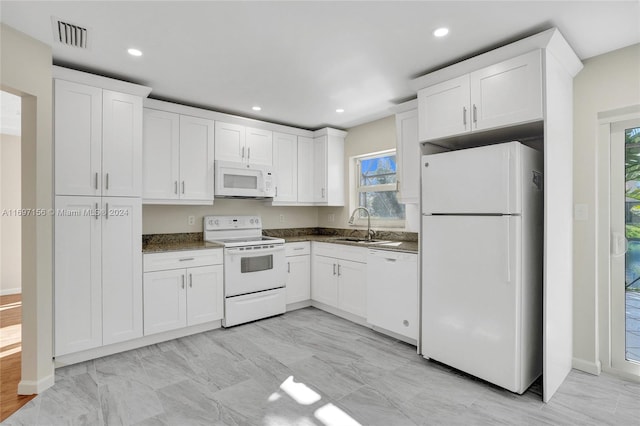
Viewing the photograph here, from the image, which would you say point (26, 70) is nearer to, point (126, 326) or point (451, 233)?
point (126, 326)

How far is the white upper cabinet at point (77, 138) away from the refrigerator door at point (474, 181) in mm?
2811

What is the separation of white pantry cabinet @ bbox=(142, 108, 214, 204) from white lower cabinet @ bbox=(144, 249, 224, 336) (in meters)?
0.67

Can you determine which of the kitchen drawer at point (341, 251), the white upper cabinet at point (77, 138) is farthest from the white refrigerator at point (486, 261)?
the white upper cabinet at point (77, 138)

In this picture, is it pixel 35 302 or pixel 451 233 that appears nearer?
pixel 35 302

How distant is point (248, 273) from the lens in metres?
3.62

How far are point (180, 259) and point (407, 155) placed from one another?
8.40 ft

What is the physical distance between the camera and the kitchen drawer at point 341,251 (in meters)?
3.54

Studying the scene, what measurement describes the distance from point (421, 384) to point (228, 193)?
278 centimetres

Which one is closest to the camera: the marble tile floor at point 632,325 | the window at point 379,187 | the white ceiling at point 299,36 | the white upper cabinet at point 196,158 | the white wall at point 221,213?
the white ceiling at point 299,36

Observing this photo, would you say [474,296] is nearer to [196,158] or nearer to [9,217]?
[196,158]

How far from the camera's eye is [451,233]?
2.50 m

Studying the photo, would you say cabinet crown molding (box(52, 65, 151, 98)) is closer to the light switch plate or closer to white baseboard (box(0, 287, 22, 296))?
the light switch plate

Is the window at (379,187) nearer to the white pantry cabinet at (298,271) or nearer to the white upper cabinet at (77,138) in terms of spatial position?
the white pantry cabinet at (298,271)

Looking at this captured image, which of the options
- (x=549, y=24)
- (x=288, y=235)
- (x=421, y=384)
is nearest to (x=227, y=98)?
(x=288, y=235)
